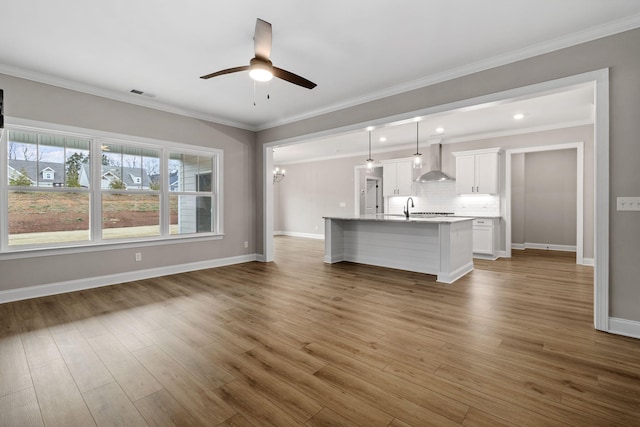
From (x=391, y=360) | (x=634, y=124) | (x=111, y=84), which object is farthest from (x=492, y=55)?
(x=111, y=84)

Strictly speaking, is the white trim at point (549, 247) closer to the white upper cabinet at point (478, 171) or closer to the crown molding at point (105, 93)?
the white upper cabinet at point (478, 171)

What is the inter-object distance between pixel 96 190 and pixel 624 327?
6331 mm

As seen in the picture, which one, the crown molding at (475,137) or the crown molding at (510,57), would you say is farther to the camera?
the crown molding at (475,137)

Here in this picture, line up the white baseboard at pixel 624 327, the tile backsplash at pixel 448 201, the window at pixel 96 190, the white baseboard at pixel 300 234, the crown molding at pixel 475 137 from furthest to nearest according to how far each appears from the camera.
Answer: the white baseboard at pixel 300 234 < the tile backsplash at pixel 448 201 < the crown molding at pixel 475 137 < the window at pixel 96 190 < the white baseboard at pixel 624 327

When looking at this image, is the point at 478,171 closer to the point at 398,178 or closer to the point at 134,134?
the point at 398,178

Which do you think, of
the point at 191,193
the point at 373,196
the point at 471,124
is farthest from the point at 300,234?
the point at 471,124

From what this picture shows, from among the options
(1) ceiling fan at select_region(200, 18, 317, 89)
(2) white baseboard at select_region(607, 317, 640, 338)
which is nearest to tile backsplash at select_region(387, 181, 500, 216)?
(2) white baseboard at select_region(607, 317, 640, 338)

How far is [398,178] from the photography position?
827 centimetres

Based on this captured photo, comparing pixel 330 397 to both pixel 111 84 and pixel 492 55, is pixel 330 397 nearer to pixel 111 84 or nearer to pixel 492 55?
pixel 492 55

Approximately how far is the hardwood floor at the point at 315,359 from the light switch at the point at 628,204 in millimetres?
1151

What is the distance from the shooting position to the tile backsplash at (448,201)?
700 cm

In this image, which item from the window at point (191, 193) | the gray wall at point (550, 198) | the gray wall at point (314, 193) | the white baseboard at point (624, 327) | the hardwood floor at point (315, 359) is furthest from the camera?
the gray wall at point (314, 193)

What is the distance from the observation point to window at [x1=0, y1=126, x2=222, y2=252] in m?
3.81

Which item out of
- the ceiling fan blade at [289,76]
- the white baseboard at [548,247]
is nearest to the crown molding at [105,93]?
the ceiling fan blade at [289,76]
